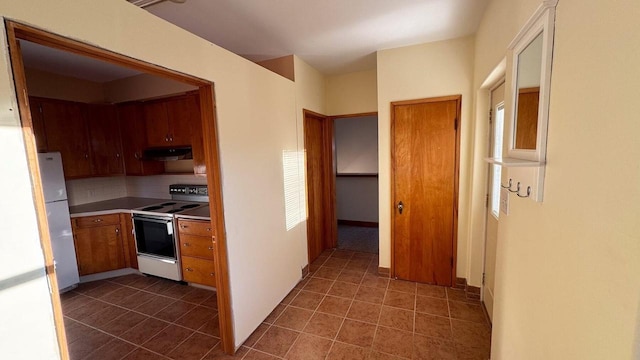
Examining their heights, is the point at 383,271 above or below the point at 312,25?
below

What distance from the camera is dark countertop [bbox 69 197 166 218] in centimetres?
312

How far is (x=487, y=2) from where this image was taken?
1954mm

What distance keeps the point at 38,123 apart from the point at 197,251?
2.41 m

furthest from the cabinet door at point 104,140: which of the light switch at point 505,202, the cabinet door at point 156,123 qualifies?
the light switch at point 505,202

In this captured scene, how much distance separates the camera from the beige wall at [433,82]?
2.58 m

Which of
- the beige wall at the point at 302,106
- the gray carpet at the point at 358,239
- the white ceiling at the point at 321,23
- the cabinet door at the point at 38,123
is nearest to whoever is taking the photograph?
the white ceiling at the point at 321,23

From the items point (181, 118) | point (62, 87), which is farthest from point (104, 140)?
point (181, 118)

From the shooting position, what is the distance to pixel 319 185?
384 centimetres

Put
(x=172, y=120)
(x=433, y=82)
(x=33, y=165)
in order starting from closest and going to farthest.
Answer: (x=33, y=165) → (x=433, y=82) → (x=172, y=120)

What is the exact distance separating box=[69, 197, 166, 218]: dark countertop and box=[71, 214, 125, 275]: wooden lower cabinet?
6 cm

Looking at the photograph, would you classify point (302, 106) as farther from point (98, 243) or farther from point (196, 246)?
point (98, 243)

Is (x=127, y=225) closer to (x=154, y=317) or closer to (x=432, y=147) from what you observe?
(x=154, y=317)

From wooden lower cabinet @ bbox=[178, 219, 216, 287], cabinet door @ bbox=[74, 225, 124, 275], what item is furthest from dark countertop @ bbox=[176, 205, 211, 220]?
cabinet door @ bbox=[74, 225, 124, 275]

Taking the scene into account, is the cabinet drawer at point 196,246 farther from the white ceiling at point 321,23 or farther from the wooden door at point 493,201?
the wooden door at point 493,201
